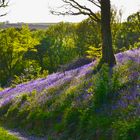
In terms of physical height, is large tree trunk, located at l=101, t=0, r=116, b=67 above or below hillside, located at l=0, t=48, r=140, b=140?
above

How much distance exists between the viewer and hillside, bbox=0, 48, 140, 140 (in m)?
18.3

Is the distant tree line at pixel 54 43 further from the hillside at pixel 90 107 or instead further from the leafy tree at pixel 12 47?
the hillside at pixel 90 107

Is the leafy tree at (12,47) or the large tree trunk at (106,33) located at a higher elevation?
the large tree trunk at (106,33)

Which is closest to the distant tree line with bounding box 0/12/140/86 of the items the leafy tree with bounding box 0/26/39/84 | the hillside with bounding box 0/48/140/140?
the leafy tree with bounding box 0/26/39/84

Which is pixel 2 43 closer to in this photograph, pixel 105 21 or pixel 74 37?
pixel 74 37

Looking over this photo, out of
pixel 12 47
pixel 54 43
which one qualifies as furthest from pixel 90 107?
pixel 54 43

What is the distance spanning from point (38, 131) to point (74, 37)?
257 feet

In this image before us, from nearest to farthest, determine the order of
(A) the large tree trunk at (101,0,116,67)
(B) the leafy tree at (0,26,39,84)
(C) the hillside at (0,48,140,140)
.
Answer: (C) the hillside at (0,48,140,140), (A) the large tree trunk at (101,0,116,67), (B) the leafy tree at (0,26,39,84)

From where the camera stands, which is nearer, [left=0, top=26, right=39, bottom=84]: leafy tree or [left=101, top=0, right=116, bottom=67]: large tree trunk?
[left=101, top=0, right=116, bottom=67]: large tree trunk

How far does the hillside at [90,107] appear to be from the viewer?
60.1 feet

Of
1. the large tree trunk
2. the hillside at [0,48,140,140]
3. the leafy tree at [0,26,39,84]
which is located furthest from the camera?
the leafy tree at [0,26,39,84]

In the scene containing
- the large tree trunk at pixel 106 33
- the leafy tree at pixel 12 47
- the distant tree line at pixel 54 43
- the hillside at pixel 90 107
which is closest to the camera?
the hillside at pixel 90 107

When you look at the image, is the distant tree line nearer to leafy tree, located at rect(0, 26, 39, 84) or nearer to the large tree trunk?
leafy tree, located at rect(0, 26, 39, 84)

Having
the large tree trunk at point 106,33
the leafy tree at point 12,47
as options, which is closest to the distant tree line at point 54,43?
the leafy tree at point 12,47
